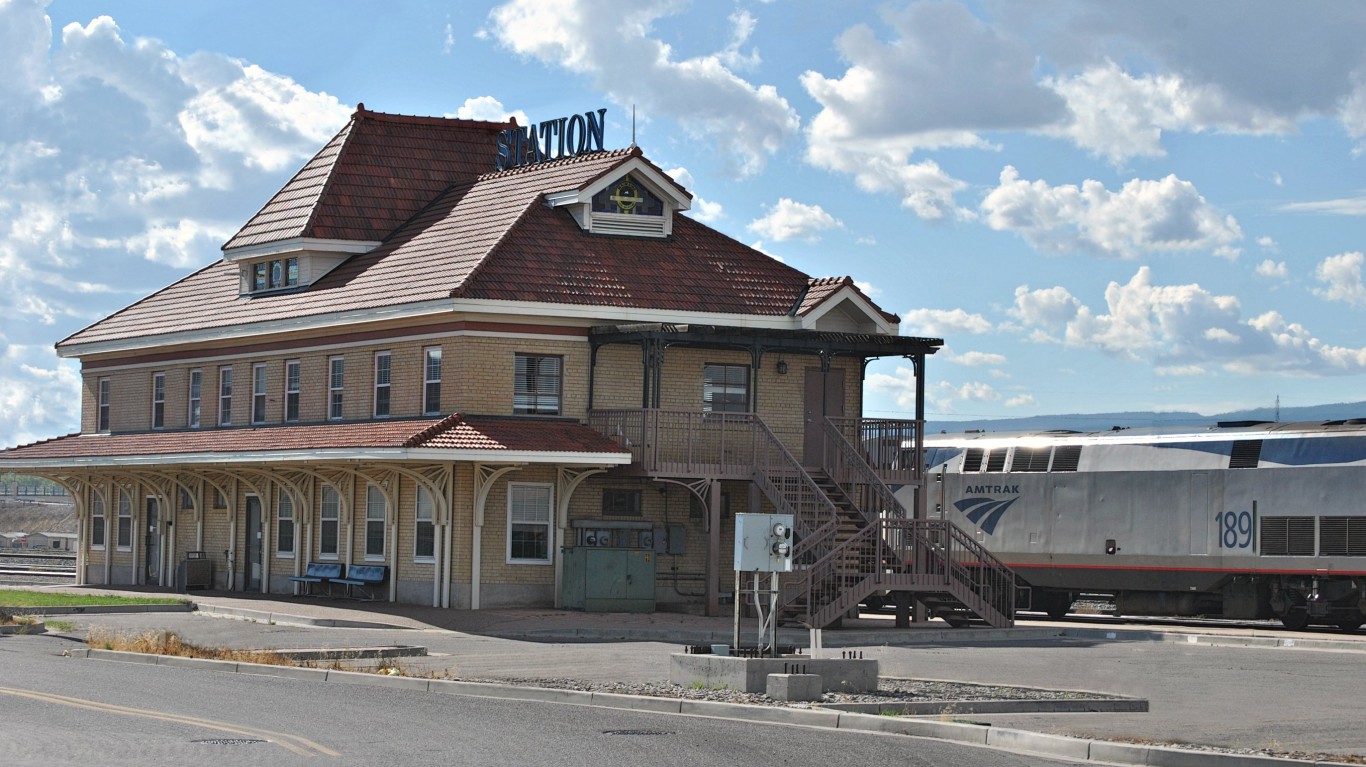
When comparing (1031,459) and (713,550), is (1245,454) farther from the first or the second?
(713,550)

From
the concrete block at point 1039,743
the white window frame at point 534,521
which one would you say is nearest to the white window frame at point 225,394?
the white window frame at point 534,521

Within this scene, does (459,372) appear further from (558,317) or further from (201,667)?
(201,667)

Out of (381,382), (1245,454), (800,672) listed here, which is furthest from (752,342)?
(800,672)

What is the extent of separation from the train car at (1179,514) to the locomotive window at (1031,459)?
1.2 inches

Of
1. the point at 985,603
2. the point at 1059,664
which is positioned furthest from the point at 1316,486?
the point at 1059,664

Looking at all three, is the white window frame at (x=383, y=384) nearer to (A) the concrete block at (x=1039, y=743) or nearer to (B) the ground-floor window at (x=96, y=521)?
(B) the ground-floor window at (x=96, y=521)

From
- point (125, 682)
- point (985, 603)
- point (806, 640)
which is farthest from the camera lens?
point (985, 603)

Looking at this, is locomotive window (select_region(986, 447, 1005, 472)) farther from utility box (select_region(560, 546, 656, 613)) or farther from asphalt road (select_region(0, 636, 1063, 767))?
asphalt road (select_region(0, 636, 1063, 767))

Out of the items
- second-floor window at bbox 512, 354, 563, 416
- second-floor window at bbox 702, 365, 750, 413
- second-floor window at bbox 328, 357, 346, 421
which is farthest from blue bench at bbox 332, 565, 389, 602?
second-floor window at bbox 702, 365, 750, 413

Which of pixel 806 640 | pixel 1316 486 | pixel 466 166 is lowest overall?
pixel 806 640

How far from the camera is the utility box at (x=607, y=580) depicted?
3650 centimetres

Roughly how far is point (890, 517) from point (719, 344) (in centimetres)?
501

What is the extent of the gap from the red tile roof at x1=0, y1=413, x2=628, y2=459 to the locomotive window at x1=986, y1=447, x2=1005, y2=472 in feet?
33.5

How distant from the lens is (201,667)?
24.9 metres
